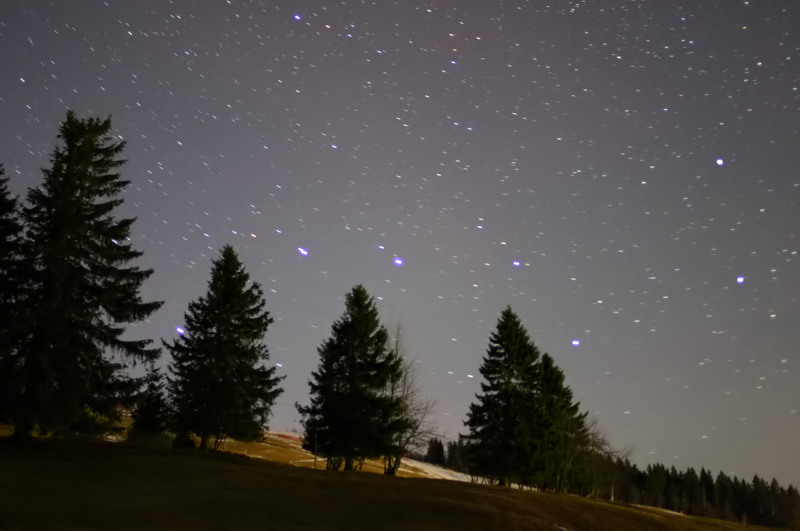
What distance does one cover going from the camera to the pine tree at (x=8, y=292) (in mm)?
22688

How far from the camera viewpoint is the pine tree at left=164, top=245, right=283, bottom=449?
3412 centimetres

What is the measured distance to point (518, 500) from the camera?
79.8 ft

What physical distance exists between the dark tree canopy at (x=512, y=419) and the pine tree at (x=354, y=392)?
11.1m

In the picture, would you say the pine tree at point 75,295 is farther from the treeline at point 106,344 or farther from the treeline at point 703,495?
the treeline at point 703,495

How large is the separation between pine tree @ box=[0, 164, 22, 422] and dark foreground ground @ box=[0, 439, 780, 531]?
2.09 metres

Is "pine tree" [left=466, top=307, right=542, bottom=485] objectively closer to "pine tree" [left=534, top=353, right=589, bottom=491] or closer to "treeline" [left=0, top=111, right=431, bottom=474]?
"pine tree" [left=534, top=353, right=589, bottom=491]

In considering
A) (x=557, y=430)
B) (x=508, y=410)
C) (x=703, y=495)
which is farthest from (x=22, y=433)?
(x=703, y=495)

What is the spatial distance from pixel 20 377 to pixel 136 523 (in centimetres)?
Answer: 1185

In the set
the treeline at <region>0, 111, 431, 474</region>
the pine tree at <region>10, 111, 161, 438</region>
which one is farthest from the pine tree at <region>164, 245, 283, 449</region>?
the pine tree at <region>10, 111, 161, 438</region>

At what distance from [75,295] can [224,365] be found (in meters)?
11.0

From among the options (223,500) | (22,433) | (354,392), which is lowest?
(223,500)

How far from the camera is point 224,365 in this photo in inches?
1379

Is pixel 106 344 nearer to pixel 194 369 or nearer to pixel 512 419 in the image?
pixel 194 369

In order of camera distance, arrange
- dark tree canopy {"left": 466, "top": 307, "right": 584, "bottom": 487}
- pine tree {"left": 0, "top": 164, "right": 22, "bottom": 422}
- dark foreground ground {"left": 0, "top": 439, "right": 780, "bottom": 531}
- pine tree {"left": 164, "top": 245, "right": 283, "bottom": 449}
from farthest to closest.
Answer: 1. dark tree canopy {"left": 466, "top": 307, "right": 584, "bottom": 487}
2. pine tree {"left": 164, "top": 245, "right": 283, "bottom": 449}
3. pine tree {"left": 0, "top": 164, "right": 22, "bottom": 422}
4. dark foreground ground {"left": 0, "top": 439, "right": 780, "bottom": 531}
